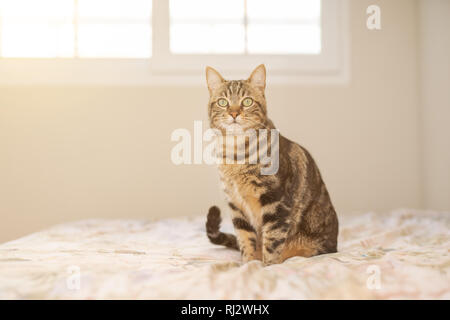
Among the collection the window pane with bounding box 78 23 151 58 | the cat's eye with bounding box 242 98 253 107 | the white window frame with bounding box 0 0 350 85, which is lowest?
the cat's eye with bounding box 242 98 253 107

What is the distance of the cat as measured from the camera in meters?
1.25

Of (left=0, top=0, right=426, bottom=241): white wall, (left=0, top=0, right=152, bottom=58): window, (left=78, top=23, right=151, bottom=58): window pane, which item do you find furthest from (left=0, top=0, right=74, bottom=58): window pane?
(left=0, top=0, right=426, bottom=241): white wall

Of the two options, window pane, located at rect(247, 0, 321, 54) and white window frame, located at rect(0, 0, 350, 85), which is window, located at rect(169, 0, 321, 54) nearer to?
window pane, located at rect(247, 0, 321, 54)

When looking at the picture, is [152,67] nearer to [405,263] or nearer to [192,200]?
[192,200]

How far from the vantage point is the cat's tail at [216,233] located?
4.73ft

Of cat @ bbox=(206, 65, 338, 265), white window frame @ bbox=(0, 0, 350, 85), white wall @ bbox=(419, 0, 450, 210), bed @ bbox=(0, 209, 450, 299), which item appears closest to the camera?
bed @ bbox=(0, 209, 450, 299)

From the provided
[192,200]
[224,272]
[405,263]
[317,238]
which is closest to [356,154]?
[192,200]

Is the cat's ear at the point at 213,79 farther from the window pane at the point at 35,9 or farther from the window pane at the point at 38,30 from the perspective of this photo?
the window pane at the point at 35,9

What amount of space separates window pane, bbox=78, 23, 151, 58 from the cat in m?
1.54

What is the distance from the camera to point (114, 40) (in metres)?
2.77

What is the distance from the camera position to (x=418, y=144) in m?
2.63

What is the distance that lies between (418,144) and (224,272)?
221cm

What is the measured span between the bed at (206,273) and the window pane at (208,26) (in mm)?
1771

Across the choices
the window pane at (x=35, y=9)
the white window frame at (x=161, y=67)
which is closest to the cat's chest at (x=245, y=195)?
the white window frame at (x=161, y=67)
